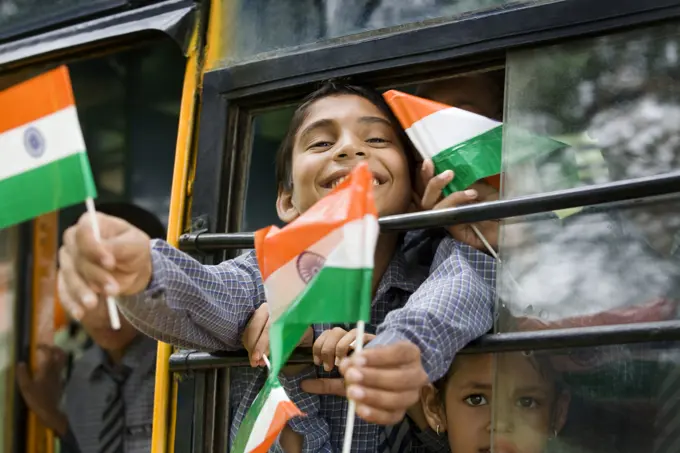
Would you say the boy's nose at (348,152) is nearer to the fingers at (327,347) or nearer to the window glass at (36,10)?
the fingers at (327,347)

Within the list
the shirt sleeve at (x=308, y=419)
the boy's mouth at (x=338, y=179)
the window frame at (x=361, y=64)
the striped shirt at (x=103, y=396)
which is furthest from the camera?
the striped shirt at (x=103, y=396)

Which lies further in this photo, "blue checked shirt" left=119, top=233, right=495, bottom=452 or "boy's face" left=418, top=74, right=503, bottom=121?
"boy's face" left=418, top=74, right=503, bottom=121

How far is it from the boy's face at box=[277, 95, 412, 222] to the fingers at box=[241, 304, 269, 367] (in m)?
0.31

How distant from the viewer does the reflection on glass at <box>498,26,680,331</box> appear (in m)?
1.64

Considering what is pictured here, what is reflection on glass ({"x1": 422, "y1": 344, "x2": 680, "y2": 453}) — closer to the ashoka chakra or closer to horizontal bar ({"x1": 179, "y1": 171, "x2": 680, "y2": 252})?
horizontal bar ({"x1": 179, "y1": 171, "x2": 680, "y2": 252})

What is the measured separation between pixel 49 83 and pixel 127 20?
3.00 ft

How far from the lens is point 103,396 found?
3.43 metres

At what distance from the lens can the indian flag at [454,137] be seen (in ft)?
6.59

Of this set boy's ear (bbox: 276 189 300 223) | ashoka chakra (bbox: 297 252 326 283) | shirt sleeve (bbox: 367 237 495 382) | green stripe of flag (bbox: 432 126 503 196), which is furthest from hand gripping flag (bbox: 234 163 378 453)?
boy's ear (bbox: 276 189 300 223)

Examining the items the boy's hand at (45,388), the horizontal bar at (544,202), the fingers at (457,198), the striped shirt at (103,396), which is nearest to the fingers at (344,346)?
the horizontal bar at (544,202)

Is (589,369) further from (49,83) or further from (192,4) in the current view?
(192,4)

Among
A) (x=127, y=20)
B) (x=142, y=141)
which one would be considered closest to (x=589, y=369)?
(x=127, y=20)

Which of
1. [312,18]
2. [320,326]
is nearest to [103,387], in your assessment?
[320,326]

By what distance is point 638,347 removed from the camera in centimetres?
160
